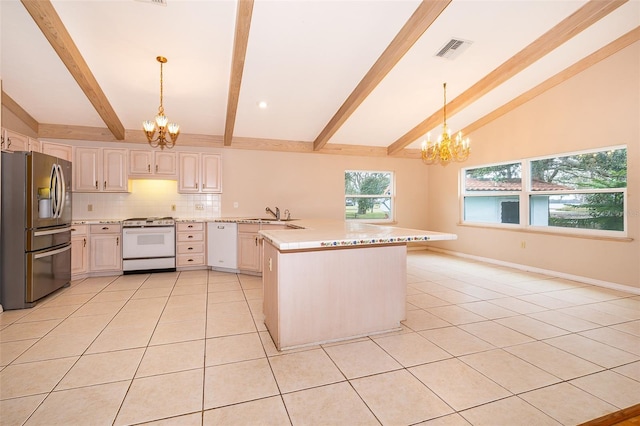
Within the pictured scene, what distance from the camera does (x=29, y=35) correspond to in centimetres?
321

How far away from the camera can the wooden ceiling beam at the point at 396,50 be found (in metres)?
2.98

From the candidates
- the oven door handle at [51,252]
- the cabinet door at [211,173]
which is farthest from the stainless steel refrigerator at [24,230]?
the cabinet door at [211,173]

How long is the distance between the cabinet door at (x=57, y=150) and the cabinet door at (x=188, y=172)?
1.55m

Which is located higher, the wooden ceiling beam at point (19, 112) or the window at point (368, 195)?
the wooden ceiling beam at point (19, 112)

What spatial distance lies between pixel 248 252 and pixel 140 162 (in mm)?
2386

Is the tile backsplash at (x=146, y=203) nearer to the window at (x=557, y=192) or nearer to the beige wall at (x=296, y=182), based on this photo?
the beige wall at (x=296, y=182)

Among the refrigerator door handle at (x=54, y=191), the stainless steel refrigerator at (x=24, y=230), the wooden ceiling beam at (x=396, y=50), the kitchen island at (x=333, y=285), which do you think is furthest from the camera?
the refrigerator door handle at (x=54, y=191)

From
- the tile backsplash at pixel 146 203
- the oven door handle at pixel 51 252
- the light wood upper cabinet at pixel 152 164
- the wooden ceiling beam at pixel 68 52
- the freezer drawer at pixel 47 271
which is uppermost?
the wooden ceiling beam at pixel 68 52

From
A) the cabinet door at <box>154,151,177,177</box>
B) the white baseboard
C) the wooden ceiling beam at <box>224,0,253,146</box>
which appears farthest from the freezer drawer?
the white baseboard

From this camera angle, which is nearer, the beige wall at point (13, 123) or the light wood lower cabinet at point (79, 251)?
the beige wall at point (13, 123)

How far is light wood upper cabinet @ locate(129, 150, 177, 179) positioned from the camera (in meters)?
5.04

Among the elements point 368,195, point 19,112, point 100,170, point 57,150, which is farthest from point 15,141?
point 368,195

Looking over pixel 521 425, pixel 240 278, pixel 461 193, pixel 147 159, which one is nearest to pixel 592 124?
pixel 461 193

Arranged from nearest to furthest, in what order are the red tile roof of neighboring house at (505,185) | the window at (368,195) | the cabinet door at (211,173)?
the red tile roof of neighboring house at (505,185), the cabinet door at (211,173), the window at (368,195)
